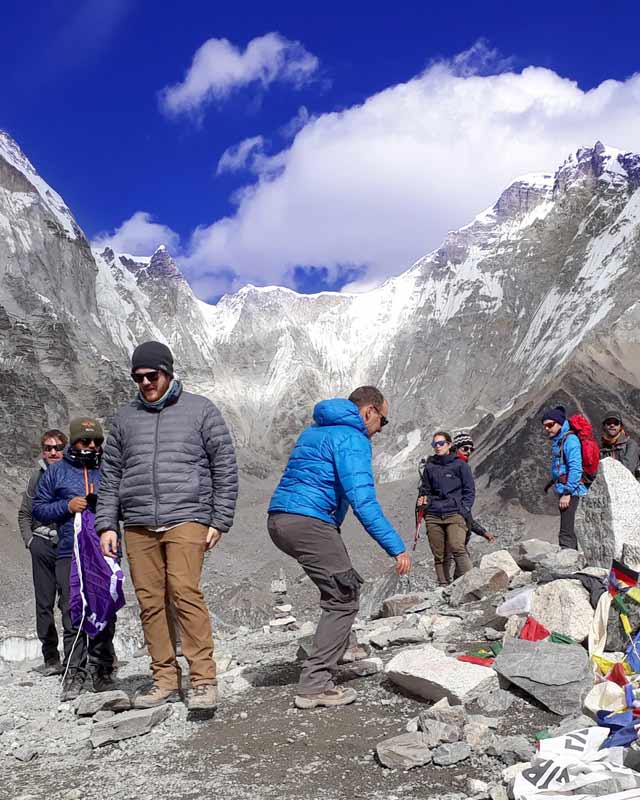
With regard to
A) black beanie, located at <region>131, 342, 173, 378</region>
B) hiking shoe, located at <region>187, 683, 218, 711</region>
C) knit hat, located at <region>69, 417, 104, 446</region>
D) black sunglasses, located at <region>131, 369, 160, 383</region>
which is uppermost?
black beanie, located at <region>131, 342, 173, 378</region>

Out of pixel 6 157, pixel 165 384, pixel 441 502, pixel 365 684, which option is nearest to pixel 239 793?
pixel 365 684

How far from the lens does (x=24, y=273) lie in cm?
6850

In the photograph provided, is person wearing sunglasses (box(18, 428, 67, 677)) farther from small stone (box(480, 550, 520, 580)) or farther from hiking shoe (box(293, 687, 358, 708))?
small stone (box(480, 550, 520, 580))

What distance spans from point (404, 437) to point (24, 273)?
44.7 metres

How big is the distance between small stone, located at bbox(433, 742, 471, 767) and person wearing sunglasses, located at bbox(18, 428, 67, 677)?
4129 millimetres

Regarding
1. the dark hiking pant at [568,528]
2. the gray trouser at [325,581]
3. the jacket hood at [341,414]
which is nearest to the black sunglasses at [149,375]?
the jacket hood at [341,414]

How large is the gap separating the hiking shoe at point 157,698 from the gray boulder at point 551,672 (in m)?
2.16

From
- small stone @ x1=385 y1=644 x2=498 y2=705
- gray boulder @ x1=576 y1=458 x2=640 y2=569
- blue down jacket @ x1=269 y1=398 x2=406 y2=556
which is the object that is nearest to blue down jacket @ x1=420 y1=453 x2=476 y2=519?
gray boulder @ x1=576 y1=458 x2=640 y2=569

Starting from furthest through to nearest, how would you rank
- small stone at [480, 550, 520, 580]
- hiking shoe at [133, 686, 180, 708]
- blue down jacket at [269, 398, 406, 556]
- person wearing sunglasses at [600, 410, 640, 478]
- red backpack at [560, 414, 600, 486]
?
small stone at [480, 550, 520, 580] → person wearing sunglasses at [600, 410, 640, 478] → red backpack at [560, 414, 600, 486] → hiking shoe at [133, 686, 180, 708] → blue down jacket at [269, 398, 406, 556]

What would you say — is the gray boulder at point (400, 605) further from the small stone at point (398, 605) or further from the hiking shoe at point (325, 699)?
the hiking shoe at point (325, 699)

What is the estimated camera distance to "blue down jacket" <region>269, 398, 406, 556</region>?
4.70 meters

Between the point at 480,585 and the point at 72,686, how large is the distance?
418 cm

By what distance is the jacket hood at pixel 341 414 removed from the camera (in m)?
4.89

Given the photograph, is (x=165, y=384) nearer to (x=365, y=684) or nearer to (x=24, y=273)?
(x=365, y=684)
